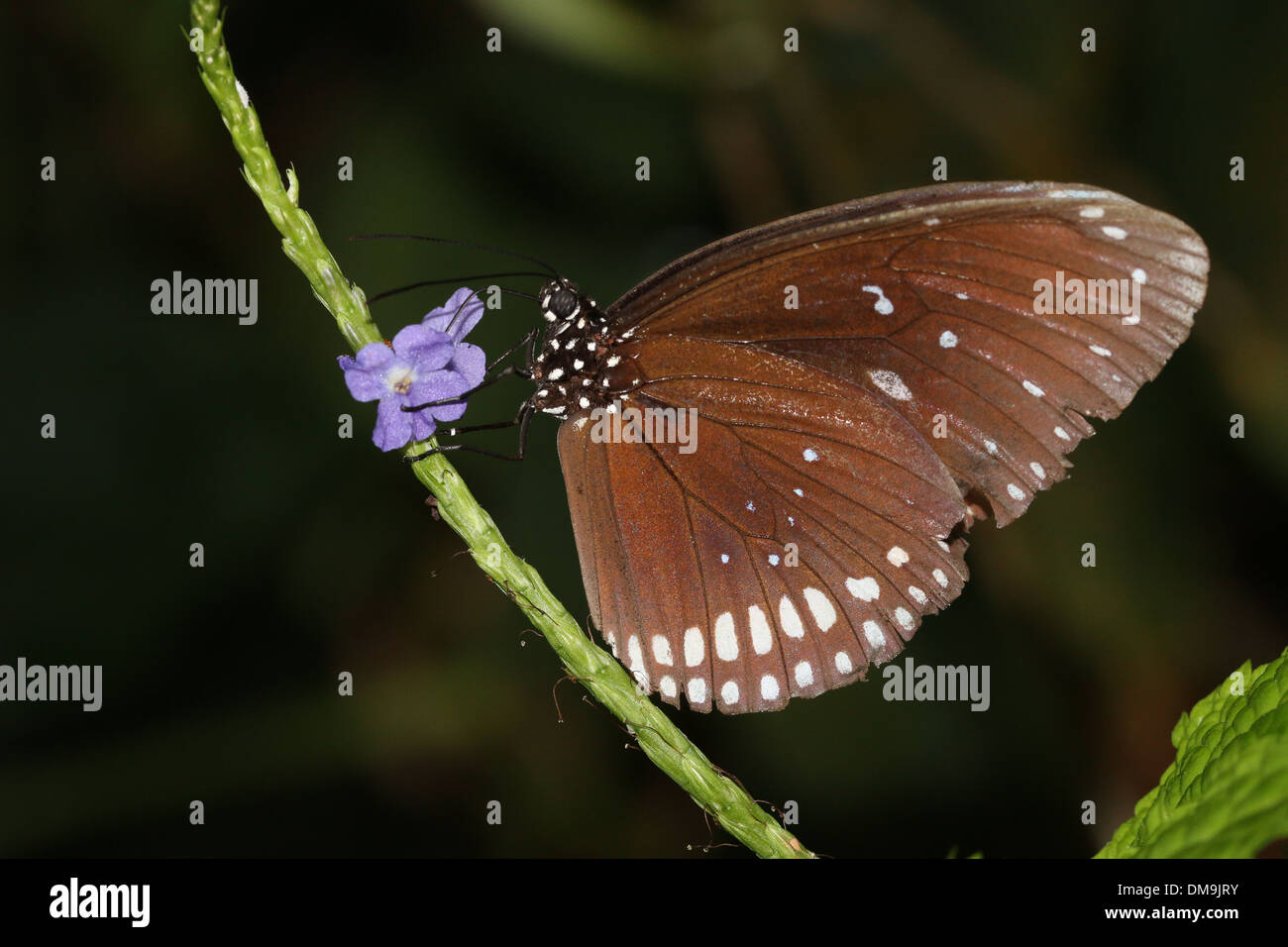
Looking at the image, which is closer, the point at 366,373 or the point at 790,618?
the point at 366,373

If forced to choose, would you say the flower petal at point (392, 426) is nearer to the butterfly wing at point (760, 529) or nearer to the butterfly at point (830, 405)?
the butterfly at point (830, 405)

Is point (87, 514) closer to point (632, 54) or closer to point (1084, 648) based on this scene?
point (632, 54)

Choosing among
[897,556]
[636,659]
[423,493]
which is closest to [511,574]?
[636,659]

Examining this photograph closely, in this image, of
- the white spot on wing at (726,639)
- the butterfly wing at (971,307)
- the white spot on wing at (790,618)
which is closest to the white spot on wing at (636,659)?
the white spot on wing at (726,639)

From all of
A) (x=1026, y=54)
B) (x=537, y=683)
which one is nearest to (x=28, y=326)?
(x=537, y=683)

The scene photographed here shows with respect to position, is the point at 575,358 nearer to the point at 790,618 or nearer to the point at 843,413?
the point at 843,413
